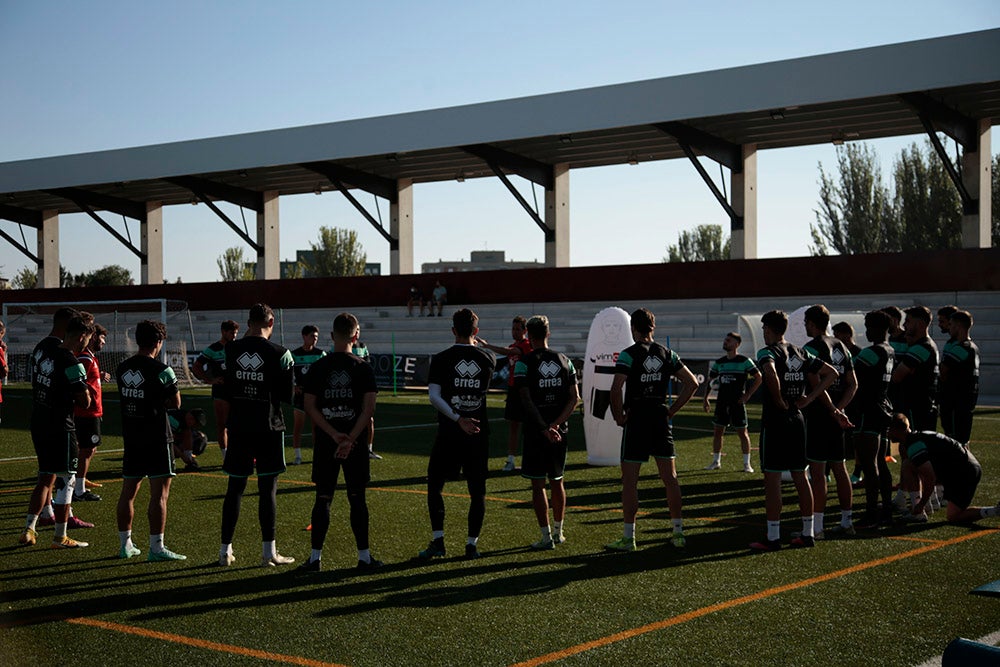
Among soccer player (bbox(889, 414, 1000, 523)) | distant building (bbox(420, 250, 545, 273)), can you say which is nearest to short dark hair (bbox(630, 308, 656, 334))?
soccer player (bbox(889, 414, 1000, 523))

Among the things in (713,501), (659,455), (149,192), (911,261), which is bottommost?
(713,501)

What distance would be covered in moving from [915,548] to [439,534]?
3.94 meters

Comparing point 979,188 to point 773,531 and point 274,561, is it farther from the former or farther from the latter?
point 274,561

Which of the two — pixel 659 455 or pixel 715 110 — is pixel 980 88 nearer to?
pixel 715 110

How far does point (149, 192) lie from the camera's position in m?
43.4

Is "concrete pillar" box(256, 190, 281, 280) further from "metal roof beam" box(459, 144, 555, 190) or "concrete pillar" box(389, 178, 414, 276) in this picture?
"metal roof beam" box(459, 144, 555, 190)

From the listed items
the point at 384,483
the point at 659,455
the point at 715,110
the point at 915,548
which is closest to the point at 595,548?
the point at 659,455

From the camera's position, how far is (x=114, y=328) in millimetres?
33781

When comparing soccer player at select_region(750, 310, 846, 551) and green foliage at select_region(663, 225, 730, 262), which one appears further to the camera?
green foliage at select_region(663, 225, 730, 262)

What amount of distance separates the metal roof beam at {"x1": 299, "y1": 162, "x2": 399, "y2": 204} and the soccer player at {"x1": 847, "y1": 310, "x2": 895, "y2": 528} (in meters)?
28.8

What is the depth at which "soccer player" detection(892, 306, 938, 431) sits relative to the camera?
1030cm

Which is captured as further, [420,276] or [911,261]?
[420,276]

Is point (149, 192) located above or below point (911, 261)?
above

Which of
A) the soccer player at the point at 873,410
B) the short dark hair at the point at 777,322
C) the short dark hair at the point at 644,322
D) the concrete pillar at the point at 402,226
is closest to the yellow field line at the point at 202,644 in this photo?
the short dark hair at the point at 644,322
